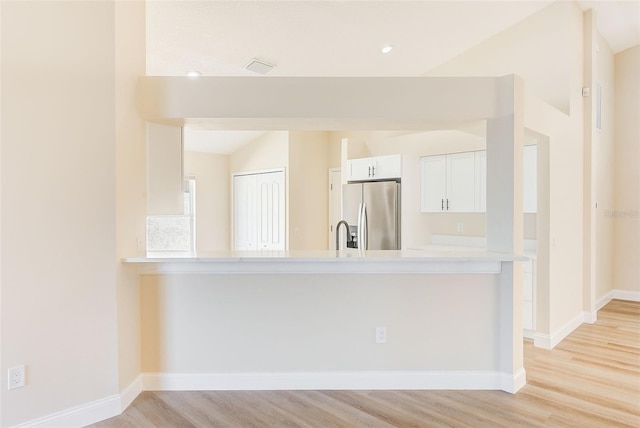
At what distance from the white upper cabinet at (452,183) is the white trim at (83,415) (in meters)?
3.98

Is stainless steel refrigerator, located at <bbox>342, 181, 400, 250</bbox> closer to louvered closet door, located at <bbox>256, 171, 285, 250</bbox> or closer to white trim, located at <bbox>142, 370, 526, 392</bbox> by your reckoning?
louvered closet door, located at <bbox>256, 171, 285, 250</bbox>

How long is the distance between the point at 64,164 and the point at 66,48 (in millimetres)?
690

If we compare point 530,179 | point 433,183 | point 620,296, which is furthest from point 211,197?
point 620,296

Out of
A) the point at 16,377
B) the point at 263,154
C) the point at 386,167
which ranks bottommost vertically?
the point at 16,377

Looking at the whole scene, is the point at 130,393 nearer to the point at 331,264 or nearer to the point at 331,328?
the point at 331,328

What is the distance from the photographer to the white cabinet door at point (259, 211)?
19.9 feet

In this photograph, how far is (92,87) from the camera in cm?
225

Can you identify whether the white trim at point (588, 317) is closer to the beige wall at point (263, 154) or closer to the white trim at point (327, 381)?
the white trim at point (327, 381)

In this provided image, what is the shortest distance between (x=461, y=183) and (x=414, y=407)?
2.93 m

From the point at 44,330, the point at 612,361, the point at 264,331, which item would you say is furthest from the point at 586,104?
the point at 44,330

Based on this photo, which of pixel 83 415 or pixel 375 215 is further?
pixel 375 215

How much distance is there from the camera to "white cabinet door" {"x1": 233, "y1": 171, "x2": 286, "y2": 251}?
606 centimetres

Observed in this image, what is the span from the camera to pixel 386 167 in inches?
194

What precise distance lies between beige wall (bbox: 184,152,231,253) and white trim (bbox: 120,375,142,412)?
13.3ft
